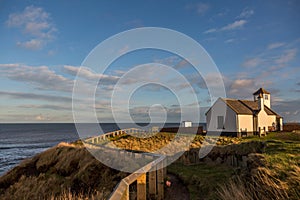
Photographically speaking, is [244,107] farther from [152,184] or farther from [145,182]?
[145,182]

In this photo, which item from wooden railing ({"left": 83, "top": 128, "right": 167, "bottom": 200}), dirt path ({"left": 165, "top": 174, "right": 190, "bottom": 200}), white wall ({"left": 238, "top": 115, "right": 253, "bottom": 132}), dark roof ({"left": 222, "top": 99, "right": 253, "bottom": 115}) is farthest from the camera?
dark roof ({"left": 222, "top": 99, "right": 253, "bottom": 115})

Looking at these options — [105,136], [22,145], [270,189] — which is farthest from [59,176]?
[22,145]

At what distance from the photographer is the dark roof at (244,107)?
31247 mm

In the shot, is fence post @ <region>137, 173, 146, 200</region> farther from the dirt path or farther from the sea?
the sea

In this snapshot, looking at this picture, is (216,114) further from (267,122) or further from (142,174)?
(142,174)

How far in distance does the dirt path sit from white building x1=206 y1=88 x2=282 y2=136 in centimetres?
2211

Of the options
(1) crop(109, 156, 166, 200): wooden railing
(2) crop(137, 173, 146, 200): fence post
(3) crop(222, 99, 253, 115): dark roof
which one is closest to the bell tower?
(3) crop(222, 99, 253, 115): dark roof

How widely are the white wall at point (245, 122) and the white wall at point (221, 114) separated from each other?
2.19 ft

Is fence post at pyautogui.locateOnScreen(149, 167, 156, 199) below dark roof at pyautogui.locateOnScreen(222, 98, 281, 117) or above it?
below

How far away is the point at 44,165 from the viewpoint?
18.5 metres

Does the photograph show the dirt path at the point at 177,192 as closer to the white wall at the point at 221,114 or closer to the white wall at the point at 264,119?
the white wall at the point at 221,114

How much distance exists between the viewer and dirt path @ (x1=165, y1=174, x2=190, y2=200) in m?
8.20

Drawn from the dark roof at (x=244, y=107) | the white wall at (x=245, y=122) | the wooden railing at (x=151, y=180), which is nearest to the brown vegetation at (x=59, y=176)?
the wooden railing at (x=151, y=180)

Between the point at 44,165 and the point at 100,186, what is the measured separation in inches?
317
